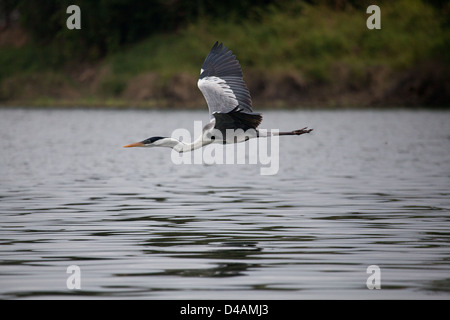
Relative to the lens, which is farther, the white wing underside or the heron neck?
the white wing underside

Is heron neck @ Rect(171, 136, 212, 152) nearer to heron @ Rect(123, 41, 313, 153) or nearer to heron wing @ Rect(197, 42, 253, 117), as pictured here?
heron @ Rect(123, 41, 313, 153)

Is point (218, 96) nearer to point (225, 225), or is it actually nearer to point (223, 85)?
point (223, 85)

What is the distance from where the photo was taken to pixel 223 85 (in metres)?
15.5

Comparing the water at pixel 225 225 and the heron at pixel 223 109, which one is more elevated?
the heron at pixel 223 109

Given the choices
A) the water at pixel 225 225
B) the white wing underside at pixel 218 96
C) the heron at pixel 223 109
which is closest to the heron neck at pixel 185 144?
the heron at pixel 223 109

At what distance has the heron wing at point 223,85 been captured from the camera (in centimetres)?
1530

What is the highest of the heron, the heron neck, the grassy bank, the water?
the grassy bank

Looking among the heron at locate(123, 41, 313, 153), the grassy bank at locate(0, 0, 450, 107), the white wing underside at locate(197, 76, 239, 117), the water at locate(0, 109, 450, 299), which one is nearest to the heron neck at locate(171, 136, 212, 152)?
the heron at locate(123, 41, 313, 153)

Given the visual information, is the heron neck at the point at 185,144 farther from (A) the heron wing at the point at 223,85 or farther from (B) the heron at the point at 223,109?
(A) the heron wing at the point at 223,85

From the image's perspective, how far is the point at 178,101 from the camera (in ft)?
183

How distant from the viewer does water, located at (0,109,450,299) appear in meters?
9.62

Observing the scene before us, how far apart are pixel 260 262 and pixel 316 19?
5168 cm

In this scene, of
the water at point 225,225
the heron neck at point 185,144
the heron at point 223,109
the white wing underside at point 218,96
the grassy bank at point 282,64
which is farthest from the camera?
the grassy bank at point 282,64
